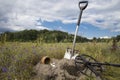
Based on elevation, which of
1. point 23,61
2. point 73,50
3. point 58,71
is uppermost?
point 73,50

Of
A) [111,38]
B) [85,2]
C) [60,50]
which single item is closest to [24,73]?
[60,50]

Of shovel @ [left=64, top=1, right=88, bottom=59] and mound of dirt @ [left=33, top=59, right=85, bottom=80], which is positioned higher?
shovel @ [left=64, top=1, right=88, bottom=59]

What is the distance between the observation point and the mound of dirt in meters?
5.64

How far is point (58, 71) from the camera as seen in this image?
227 inches

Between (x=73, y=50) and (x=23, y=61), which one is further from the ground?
(x=73, y=50)

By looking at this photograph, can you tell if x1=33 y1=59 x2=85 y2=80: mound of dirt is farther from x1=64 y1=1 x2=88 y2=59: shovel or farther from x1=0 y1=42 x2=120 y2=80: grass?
x1=64 y1=1 x2=88 y2=59: shovel

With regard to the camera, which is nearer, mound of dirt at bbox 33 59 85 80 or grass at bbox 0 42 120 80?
grass at bbox 0 42 120 80

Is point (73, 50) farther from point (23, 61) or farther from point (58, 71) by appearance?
point (23, 61)

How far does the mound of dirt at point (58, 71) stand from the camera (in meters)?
5.64

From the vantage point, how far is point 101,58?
7.43 meters

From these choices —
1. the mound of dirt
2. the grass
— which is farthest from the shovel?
the grass

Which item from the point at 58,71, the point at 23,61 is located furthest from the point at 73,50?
the point at 23,61

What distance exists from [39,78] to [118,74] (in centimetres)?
220

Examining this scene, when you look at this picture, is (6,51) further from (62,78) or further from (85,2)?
(85,2)
